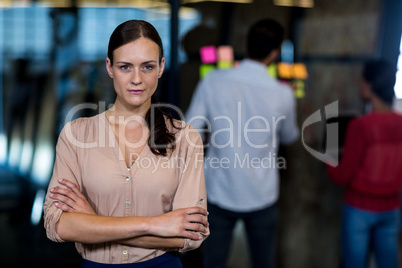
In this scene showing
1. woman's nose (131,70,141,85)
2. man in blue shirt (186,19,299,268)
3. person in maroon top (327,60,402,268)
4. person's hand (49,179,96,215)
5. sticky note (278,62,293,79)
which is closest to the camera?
woman's nose (131,70,141,85)

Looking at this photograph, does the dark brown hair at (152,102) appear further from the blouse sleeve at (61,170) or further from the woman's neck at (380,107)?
the woman's neck at (380,107)

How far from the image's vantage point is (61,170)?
3.62ft

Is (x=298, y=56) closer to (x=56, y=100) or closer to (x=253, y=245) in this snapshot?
(x=253, y=245)

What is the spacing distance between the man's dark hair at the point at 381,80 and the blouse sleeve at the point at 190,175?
6.63ft

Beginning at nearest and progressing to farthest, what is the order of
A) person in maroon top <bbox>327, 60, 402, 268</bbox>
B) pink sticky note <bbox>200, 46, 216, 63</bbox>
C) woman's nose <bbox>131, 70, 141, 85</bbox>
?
woman's nose <bbox>131, 70, 141, 85</bbox>, person in maroon top <bbox>327, 60, 402, 268</bbox>, pink sticky note <bbox>200, 46, 216, 63</bbox>

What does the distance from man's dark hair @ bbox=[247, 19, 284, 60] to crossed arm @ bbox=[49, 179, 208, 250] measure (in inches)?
62.2

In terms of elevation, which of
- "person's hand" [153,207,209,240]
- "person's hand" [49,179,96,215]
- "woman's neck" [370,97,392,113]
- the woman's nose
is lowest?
"person's hand" [153,207,209,240]

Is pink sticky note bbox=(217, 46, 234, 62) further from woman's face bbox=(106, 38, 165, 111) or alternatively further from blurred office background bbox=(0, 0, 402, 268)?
woman's face bbox=(106, 38, 165, 111)

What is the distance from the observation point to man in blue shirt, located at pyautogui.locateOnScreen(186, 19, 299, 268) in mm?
2412

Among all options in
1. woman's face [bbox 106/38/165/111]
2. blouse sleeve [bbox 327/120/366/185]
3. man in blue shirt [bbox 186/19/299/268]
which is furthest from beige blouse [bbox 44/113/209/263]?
blouse sleeve [bbox 327/120/366/185]

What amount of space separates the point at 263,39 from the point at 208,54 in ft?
2.78

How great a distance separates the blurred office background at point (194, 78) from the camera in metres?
3.31

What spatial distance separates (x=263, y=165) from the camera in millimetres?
2473

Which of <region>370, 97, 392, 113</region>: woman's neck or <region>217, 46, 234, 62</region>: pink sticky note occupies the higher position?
<region>217, 46, 234, 62</region>: pink sticky note
